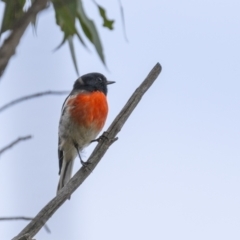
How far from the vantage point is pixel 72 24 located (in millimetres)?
1984

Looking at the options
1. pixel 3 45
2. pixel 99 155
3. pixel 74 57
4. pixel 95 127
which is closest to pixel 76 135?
pixel 95 127

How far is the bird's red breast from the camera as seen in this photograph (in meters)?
5.37

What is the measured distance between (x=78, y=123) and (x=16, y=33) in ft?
15.1

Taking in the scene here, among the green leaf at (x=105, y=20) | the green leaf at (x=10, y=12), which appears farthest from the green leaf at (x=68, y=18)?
the green leaf at (x=105, y=20)

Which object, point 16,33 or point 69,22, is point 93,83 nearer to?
point 69,22

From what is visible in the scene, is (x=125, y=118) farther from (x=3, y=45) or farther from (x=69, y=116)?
(x=69, y=116)

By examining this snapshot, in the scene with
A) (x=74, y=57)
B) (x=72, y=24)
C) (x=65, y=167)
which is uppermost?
(x=72, y=24)

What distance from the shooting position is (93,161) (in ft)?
8.35

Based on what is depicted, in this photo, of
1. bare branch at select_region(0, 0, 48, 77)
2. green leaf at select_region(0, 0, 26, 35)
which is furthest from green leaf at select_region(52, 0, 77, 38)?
bare branch at select_region(0, 0, 48, 77)

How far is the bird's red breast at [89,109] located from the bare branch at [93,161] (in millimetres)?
2666

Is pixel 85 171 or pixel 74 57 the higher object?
pixel 74 57

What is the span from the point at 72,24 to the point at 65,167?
3653 millimetres

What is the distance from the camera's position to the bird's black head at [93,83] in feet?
18.9

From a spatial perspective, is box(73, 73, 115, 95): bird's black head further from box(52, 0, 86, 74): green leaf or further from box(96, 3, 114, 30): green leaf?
box(52, 0, 86, 74): green leaf
